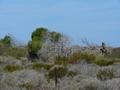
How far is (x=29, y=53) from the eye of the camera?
5056cm

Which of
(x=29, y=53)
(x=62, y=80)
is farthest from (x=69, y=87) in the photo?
(x=29, y=53)

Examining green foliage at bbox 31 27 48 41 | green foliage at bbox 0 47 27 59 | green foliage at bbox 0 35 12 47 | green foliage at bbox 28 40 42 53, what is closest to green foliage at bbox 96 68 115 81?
green foliage at bbox 28 40 42 53

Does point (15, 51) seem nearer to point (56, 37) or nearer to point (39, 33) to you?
point (39, 33)

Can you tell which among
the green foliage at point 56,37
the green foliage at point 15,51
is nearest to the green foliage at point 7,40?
the green foliage at point 15,51

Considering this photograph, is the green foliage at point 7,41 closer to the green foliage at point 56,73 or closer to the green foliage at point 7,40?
the green foliage at point 7,40

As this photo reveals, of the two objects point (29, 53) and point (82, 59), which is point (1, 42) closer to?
point (29, 53)

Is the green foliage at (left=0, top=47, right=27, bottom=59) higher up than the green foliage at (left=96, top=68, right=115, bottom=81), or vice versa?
the green foliage at (left=0, top=47, right=27, bottom=59)

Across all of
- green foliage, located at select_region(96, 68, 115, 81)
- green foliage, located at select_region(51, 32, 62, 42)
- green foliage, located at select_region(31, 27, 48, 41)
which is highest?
green foliage, located at select_region(31, 27, 48, 41)

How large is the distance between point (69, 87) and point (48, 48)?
108 ft

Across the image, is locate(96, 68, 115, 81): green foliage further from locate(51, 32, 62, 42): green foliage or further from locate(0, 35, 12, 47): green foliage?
locate(0, 35, 12, 47): green foliage

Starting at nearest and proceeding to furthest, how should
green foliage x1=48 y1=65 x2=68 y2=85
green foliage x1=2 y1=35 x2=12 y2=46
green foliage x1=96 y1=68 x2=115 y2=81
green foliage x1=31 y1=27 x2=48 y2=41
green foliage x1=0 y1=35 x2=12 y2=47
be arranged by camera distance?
1. green foliage x1=48 y1=65 x2=68 y2=85
2. green foliage x1=96 y1=68 x2=115 y2=81
3. green foliage x1=31 y1=27 x2=48 y2=41
4. green foliage x1=0 y1=35 x2=12 y2=47
5. green foliage x1=2 y1=35 x2=12 y2=46

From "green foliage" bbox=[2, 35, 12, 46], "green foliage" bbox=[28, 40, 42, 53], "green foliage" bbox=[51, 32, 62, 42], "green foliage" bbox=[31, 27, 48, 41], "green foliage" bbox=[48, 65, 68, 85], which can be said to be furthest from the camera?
"green foliage" bbox=[2, 35, 12, 46]

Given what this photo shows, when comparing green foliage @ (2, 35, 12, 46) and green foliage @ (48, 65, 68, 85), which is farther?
green foliage @ (2, 35, 12, 46)

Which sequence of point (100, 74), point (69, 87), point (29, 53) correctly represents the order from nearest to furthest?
point (69, 87)
point (100, 74)
point (29, 53)
